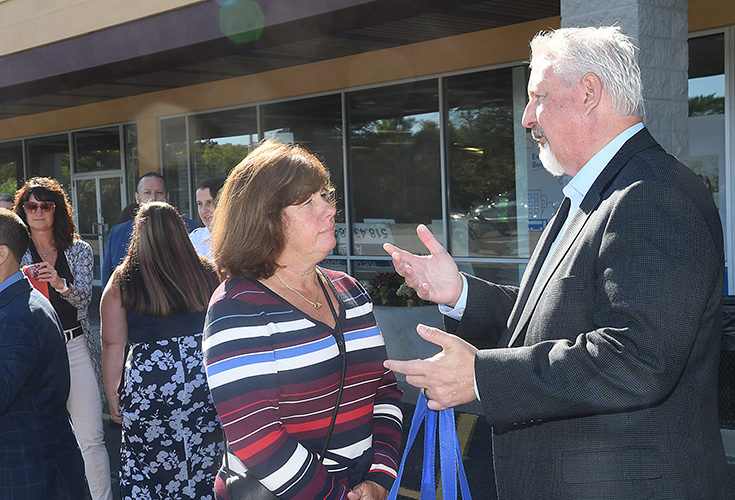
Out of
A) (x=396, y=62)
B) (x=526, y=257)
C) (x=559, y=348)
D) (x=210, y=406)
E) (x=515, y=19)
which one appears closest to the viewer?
(x=559, y=348)

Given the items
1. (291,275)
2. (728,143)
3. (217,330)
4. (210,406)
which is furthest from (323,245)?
(728,143)

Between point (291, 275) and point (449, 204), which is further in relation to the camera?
point (449, 204)

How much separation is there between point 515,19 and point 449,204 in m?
2.56

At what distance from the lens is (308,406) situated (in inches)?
81.8

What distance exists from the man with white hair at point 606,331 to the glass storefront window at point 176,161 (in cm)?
1024

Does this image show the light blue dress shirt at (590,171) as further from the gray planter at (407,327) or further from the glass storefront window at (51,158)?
the glass storefront window at (51,158)

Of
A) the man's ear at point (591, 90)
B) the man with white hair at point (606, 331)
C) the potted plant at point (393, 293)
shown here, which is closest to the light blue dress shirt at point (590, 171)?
the man with white hair at point (606, 331)

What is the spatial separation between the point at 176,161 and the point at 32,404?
9254mm

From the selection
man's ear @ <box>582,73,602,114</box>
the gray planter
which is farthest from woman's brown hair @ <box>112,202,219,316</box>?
the gray planter

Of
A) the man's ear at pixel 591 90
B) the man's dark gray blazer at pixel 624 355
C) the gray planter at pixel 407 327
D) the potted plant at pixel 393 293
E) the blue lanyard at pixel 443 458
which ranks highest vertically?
the man's ear at pixel 591 90

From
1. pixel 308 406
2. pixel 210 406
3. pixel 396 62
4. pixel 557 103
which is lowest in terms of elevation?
pixel 210 406

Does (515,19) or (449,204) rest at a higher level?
(515,19)

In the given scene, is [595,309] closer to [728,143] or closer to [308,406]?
[308,406]

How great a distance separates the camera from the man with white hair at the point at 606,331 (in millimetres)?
1569
